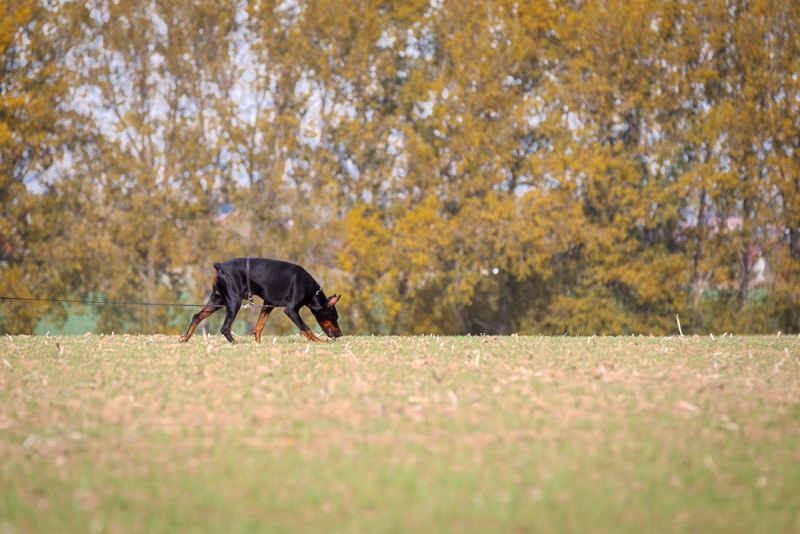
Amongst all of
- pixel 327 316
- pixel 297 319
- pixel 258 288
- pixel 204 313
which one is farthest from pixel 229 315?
pixel 327 316

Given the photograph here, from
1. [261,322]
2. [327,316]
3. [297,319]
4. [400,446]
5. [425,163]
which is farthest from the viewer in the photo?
[425,163]

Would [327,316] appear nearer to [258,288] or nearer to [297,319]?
[297,319]

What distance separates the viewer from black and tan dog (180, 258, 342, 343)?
14305mm

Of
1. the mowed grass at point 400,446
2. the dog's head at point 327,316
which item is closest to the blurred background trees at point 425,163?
the dog's head at point 327,316

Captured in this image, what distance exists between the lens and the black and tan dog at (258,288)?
14305 mm

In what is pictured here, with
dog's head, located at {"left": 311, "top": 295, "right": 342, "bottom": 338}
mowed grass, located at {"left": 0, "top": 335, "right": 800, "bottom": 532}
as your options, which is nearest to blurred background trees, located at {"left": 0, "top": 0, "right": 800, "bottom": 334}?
dog's head, located at {"left": 311, "top": 295, "right": 342, "bottom": 338}

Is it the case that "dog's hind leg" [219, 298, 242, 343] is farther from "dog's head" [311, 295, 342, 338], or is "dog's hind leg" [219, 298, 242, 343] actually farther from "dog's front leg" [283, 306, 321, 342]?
"dog's head" [311, 295, 342, 338]

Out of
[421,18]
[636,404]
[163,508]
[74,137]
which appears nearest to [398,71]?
[421,18]

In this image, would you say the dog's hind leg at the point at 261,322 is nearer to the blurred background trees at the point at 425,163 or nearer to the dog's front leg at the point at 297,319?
the dog's front leg at the point at 297,319

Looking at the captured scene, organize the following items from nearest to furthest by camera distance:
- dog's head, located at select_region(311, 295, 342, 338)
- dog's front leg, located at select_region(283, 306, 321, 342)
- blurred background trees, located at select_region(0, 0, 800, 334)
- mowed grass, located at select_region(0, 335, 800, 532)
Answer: mowed grass, located at select_region(0, 335, 800, 532)
dog's front leg, located at select_region(283, 306, 321, 342)
dog's head, located at select_region(311, 295, 342, 338)
blurred background trees, located at select_region(0, 0, 800, 334)

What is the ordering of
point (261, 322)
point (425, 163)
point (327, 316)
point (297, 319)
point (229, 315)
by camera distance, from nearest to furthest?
point (229, 315) < point (297, 319) < point (261, 322) < point (327, 316) < point (425, 163)

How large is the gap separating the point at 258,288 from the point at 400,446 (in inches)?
309

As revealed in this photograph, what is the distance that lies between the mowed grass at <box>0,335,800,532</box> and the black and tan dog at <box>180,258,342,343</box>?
3.30 metres

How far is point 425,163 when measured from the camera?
84.9 ft
